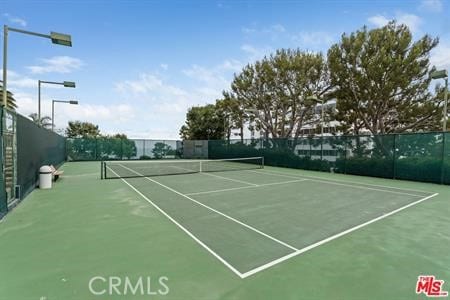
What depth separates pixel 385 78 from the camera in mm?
17844

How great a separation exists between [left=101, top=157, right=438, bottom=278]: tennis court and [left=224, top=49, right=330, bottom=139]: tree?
15318 millimetres

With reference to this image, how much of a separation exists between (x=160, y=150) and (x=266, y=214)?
2471cm

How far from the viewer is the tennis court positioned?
146 inches

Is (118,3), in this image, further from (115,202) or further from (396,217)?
(396,217)

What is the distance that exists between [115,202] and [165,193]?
67.6 inches

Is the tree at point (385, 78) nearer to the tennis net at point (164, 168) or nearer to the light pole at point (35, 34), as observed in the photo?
the tennis net at point (164, 168)

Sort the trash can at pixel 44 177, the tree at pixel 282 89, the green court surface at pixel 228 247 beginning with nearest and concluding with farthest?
the green court surface at pixel 228 247 → the trash can at pixel 44 177 → the tree at pixel 282 89

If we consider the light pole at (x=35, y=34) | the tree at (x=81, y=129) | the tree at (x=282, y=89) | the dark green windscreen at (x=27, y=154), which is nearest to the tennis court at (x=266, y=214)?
the dark green windscreen at (x=27, y=154)

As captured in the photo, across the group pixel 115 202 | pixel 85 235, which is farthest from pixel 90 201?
pixel 85 235

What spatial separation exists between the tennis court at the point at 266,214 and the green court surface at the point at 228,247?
3cm

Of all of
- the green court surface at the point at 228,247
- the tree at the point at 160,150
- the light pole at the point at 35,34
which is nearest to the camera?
the green court surface at the point at 228,247

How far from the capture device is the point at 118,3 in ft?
35.1

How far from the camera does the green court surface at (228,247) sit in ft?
8.91

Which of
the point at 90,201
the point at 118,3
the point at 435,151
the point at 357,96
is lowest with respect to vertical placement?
the point at 90,201
